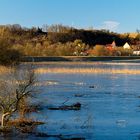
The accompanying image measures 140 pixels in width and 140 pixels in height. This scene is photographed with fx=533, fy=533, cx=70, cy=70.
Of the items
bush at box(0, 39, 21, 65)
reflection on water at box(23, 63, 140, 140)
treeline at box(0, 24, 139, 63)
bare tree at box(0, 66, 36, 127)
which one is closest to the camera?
reflection on water at box(23, 63, 140, 140)

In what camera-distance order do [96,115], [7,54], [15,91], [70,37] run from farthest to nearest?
[70,37]
[7,54]
[96,115]
[15,91]

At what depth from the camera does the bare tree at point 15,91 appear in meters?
16.9

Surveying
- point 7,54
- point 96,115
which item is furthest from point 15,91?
point 7,54

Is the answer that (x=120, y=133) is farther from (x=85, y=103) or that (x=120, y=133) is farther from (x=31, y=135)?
(x=85, y=103)

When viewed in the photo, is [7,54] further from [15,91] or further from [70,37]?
[70,37]

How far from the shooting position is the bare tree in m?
16.9

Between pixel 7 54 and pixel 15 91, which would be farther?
pixel 7 54

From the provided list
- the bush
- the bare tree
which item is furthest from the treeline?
the bare tree

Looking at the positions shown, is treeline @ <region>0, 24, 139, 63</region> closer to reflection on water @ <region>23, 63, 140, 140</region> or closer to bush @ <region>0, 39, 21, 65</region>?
bush @ <region>0, 39, 21, 65</region>

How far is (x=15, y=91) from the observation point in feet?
56.6

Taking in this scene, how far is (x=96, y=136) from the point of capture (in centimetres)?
1573

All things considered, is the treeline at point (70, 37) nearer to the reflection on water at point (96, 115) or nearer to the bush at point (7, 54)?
the bush at point (7, 54)

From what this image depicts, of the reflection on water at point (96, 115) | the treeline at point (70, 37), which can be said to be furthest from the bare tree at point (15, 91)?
the treeline at point (70, 37)

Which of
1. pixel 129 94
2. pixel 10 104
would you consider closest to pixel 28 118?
pixel 10 104
